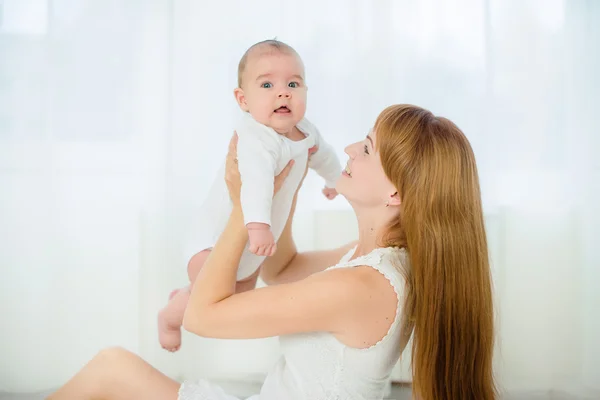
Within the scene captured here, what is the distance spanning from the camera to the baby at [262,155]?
1.56 meters

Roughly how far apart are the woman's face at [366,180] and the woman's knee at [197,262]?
46cm

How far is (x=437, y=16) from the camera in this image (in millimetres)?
2855

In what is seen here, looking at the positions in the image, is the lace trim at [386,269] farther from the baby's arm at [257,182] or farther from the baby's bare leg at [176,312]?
the baby's bare leg at [176,312]

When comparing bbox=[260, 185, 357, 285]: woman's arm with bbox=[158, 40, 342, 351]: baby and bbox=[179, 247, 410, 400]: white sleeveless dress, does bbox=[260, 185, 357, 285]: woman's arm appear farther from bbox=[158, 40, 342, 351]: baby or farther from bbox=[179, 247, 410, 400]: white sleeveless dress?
bbox=[179, 247, 410, 400]: white sleeveless dress

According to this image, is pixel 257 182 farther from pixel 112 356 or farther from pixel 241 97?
pixel 112 356

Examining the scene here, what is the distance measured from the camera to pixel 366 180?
1.53 meters

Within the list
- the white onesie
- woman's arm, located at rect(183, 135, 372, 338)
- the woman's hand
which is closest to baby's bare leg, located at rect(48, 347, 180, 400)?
woman's arm, located at rect(183, 135, 372, 338)

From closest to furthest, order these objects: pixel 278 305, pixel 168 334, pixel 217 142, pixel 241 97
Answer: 1. pixel 278 305
2. pixel 241 97
3. pixel 168 334
4. pixel 217 142

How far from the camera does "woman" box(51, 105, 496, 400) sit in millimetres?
1394

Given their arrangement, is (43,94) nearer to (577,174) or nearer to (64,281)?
(64,281)

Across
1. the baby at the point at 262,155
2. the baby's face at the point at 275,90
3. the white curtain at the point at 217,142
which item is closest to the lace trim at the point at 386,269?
the baby at the point at 262,155

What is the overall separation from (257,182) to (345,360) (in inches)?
18.0

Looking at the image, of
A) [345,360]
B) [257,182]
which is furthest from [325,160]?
[345,360]

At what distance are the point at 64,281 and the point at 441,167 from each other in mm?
2076
